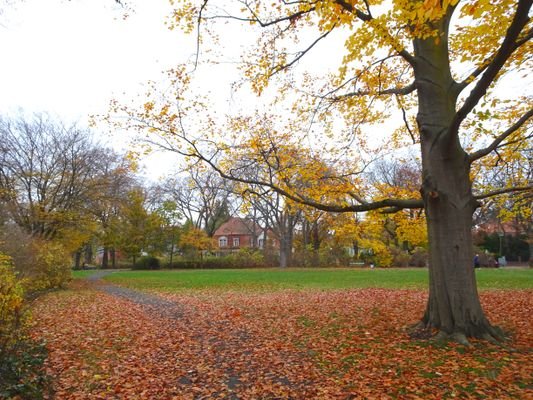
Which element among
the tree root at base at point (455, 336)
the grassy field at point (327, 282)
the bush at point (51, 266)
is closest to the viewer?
the tree root at base at point (455, 336)

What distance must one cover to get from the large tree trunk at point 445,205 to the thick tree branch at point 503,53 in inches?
26.8

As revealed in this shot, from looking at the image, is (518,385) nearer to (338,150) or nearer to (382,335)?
(382,335)

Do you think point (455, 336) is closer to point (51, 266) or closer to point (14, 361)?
point (14, 361)

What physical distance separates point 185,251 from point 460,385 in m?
39.3

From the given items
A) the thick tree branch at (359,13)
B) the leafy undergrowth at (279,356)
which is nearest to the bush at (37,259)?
the leafy undergrowth at (279,356)

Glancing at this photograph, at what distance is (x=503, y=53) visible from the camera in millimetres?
4488

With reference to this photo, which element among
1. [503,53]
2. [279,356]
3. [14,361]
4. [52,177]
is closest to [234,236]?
[52,177]

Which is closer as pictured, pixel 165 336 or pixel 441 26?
pixel 441 26

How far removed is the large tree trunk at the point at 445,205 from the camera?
251 inches

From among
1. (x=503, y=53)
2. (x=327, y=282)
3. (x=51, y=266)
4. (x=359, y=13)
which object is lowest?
(x=327, y=282)

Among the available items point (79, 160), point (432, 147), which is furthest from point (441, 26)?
point (79, 160)

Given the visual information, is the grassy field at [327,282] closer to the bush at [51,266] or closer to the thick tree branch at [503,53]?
the bush at [51,266]

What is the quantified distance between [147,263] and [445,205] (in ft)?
127

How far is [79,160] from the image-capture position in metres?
22.6
